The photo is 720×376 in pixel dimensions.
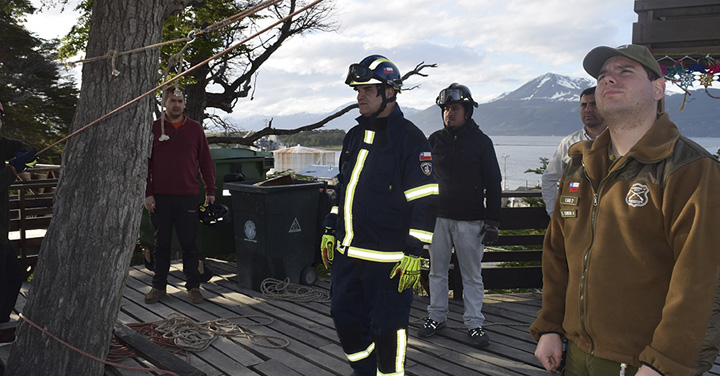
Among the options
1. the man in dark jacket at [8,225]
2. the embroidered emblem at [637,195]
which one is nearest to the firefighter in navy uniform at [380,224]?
the embroidered emblem at [637,195]

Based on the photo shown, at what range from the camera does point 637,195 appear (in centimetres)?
151

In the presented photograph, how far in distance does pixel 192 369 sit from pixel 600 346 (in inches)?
96.4

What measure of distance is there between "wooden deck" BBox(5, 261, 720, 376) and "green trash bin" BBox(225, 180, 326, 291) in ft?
0.90

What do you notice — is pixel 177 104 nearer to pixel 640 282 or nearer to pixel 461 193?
pixel 461 193

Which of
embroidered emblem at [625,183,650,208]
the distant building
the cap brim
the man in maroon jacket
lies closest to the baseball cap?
the cap brim

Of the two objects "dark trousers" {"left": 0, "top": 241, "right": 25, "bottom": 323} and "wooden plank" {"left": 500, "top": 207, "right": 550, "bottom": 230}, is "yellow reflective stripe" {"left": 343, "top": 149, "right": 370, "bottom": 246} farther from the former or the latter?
"wooden plank" {"left": 500, "top": 207, "right": 550, "bottom": 230}

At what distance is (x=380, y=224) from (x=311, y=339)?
1730 millimetres

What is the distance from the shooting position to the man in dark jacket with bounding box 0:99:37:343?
3.62 m

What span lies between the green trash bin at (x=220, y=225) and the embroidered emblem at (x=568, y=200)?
4.71m

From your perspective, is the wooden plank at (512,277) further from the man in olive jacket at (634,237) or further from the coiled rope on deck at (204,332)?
the man in olive jacket at (634,237)

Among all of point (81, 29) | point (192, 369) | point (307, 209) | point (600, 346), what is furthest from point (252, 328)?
point (81, 29)

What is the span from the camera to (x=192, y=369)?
3.16m

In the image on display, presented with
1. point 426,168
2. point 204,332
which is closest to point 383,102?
point 426,168

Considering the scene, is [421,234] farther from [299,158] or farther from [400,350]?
[299,158]
